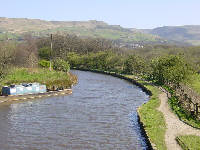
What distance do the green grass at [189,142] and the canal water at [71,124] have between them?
3741 mm

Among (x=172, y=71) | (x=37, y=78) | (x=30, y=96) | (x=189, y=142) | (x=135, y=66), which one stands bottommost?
(x=30, y=96)

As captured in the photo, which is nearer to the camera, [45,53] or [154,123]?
[154,123]

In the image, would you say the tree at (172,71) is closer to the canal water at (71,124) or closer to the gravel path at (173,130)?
the canal water at (71,124)

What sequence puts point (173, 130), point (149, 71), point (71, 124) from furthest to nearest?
point (149, 71) → point (71, 124) → point (173, 130)

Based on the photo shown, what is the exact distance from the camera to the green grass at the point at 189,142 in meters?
27.5

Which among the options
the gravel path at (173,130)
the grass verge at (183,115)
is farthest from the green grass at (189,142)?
the grass verge at (183,115)

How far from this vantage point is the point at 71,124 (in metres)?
40.6

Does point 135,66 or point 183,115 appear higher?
point 183,115

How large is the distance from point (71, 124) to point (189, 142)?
54.5 feet

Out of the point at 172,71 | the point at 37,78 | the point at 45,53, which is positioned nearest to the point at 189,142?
the point at 172,71

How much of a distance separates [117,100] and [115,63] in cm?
7890

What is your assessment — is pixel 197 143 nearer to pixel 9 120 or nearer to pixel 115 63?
pixel 9 120

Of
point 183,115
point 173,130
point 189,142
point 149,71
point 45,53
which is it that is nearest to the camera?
point 189,142

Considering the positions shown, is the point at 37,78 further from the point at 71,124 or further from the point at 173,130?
the point at 173,130
